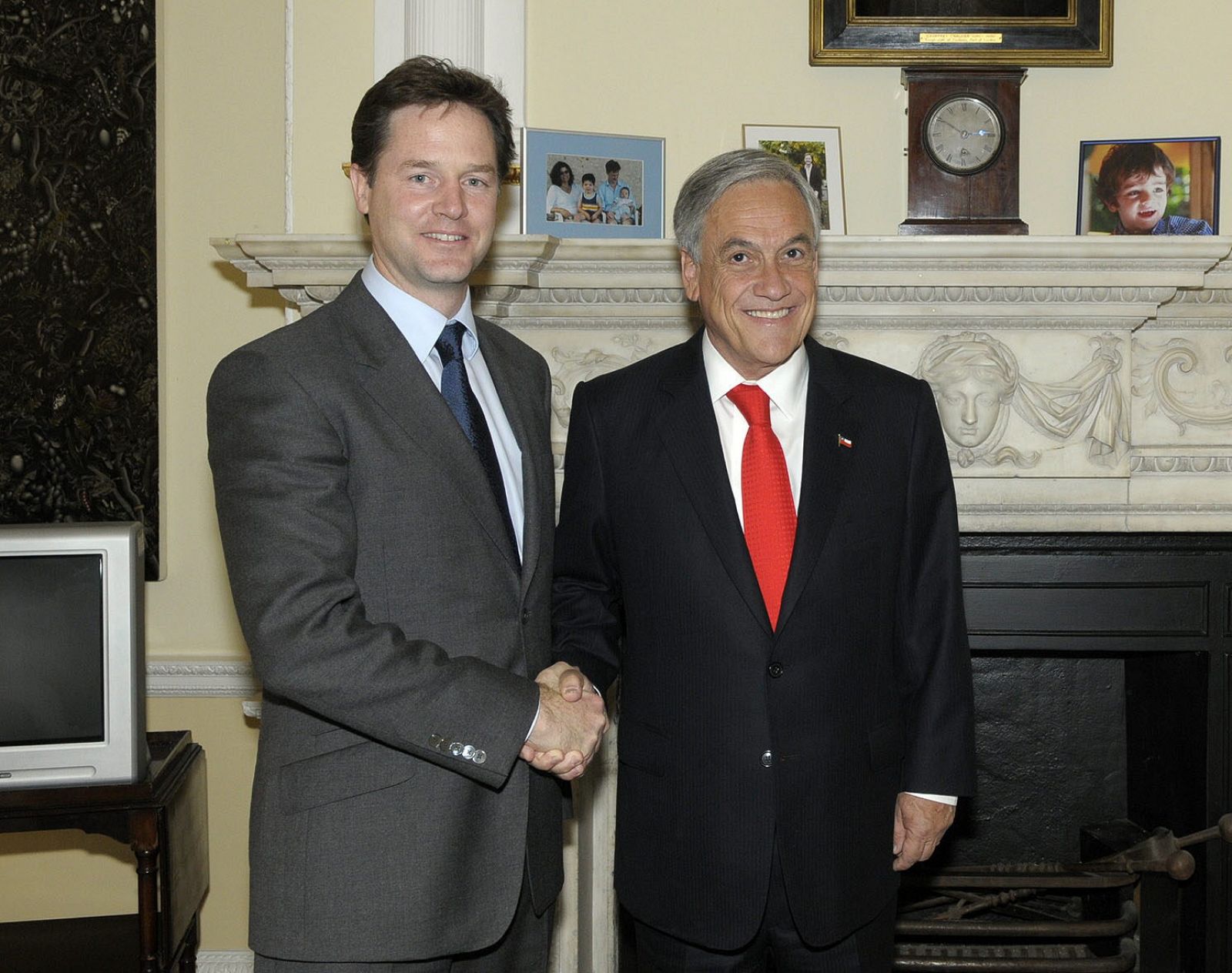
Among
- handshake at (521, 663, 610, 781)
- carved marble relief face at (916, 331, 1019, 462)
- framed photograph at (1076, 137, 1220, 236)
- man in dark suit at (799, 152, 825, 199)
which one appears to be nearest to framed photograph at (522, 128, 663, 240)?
man in dark suit at (799, 152, 825, 199)

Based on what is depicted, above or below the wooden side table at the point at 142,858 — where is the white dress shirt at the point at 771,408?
above

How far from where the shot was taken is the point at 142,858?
2.42m

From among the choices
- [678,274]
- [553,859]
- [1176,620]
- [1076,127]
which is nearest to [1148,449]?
[1176,620]

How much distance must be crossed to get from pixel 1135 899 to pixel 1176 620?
29.4 inches

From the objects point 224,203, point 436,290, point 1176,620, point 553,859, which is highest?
point 224,203

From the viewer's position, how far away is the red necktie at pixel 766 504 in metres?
1.72

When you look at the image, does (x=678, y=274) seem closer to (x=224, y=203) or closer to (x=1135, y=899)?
(x=224, y=203)

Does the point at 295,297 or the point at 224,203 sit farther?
the point at 224,203

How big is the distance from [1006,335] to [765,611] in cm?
118

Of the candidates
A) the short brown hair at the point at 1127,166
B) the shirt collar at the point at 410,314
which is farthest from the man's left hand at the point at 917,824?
the short brown hair at the point at 1127,166

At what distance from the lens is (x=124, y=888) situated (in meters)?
2.94

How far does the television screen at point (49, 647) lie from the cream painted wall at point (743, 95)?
1.40m

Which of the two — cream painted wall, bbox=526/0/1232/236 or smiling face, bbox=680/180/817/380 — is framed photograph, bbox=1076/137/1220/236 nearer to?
cream painted wall, bbox=526/0/1232/236

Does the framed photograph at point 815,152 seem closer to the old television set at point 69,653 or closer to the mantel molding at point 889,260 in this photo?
A: the mantel molding at point 889,260
